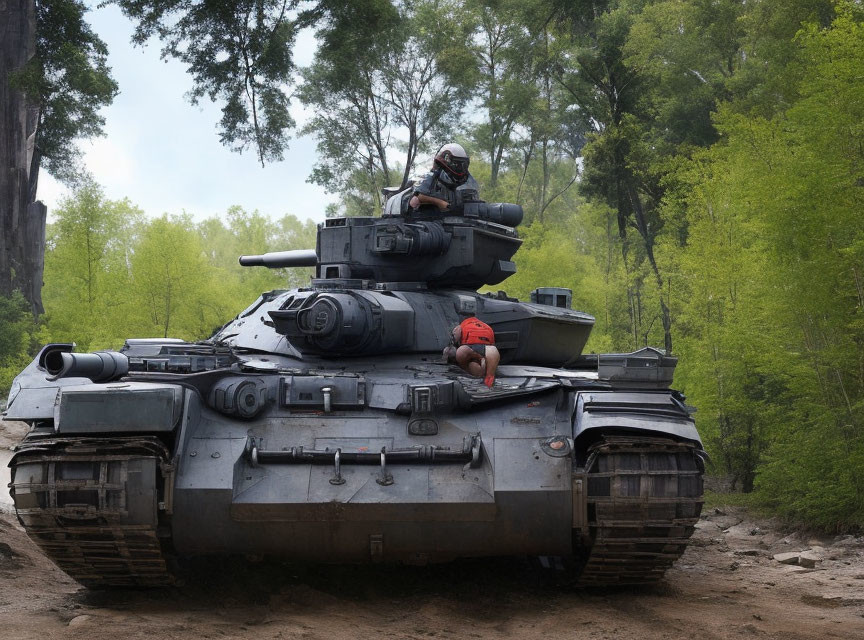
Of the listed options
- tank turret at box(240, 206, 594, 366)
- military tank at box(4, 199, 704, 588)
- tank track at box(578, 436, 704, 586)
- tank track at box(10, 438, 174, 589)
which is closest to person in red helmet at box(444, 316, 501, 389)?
military tank at box(4, 199, 704, 588)

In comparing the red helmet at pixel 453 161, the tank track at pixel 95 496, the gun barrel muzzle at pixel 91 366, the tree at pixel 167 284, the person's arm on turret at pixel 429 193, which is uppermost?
the tree at pixel 167 284

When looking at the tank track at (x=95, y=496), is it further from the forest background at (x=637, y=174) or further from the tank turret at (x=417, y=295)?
the forest background at (x=637, y=174)

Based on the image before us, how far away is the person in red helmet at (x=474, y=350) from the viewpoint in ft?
32.8

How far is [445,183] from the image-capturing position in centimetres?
1202

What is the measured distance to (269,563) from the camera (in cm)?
1085

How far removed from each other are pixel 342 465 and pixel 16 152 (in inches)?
788

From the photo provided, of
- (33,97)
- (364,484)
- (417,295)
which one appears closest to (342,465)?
(364,484)

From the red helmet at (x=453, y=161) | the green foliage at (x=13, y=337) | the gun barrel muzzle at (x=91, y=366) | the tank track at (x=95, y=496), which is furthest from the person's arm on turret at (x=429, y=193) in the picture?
the green foliage at (x=13, y=337)

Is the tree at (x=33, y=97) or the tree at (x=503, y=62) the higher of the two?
the tree at (x=503, y=62)

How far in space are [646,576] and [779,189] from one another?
715 cm

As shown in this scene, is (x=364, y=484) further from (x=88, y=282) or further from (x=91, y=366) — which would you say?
(x=88, y=282)

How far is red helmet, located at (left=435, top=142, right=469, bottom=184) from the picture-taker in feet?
39.2

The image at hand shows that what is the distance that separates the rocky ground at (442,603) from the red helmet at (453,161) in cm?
441

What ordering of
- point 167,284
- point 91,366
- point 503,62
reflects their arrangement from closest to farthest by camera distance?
point 91,366 < point 167,284 < point 503,62
